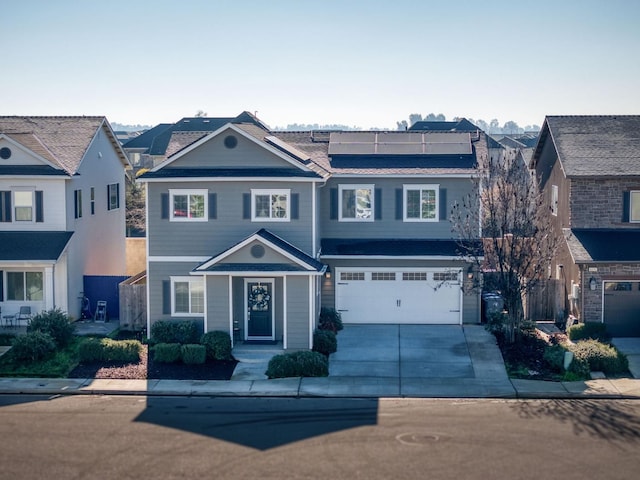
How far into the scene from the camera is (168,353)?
25750 mm

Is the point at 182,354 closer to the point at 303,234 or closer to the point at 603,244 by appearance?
the point at 303,234

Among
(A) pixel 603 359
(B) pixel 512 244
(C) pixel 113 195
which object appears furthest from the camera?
(C) pixel 113 195

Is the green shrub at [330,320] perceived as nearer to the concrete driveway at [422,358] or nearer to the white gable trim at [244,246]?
the concrete driveway at [422,358]

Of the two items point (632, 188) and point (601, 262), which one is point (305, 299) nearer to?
point (601, 262)

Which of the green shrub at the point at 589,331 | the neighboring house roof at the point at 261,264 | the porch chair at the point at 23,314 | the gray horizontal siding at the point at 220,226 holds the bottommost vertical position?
the green shrub at the point at 589,331

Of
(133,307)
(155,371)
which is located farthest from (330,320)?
(133,307)

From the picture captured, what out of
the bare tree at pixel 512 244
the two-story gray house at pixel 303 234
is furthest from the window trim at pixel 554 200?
the bare tree at pixel 512 244

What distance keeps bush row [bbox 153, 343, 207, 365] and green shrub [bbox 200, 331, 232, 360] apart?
0.95 ft

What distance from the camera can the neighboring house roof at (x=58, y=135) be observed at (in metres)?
30.9

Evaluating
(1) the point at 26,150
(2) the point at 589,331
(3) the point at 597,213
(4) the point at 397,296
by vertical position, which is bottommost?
(2) the point at 589,331

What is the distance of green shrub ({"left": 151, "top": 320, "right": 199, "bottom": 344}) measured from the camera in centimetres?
2742

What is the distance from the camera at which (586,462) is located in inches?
688

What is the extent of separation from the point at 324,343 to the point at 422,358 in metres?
3.09

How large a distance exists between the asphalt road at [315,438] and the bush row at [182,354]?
2.93m
